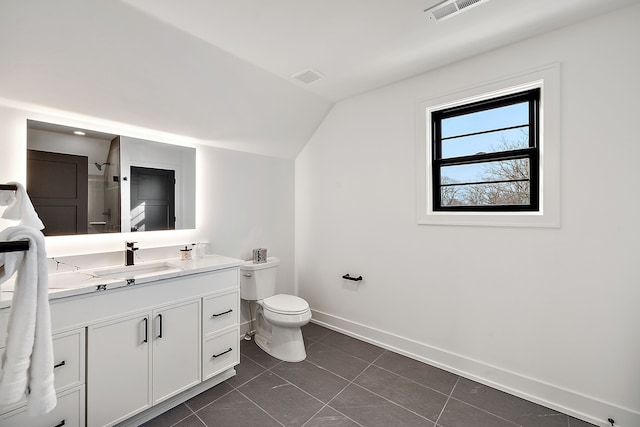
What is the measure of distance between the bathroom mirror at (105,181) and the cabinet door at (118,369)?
29.9 inches

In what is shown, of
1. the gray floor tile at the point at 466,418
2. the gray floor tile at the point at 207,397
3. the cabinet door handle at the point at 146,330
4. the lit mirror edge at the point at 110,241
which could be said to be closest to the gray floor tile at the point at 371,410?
the gray floor tile at the point at 466,418

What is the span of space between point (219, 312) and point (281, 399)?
28.8 inches

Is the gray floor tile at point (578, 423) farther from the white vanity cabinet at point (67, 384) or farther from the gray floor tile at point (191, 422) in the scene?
the white vanity cabinet at point (67, 384)

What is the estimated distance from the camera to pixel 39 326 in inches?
33.0

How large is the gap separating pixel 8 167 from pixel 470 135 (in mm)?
3100

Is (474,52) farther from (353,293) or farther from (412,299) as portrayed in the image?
(353,293)

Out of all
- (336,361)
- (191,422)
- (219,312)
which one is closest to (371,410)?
(336,361)

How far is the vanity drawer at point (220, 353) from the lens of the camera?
2.01 meters

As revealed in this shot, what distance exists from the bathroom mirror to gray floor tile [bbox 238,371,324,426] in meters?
1.39

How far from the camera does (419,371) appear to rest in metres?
2.31

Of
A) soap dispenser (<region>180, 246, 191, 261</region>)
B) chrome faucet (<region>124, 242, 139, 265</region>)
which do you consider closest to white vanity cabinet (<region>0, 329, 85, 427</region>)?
chrome faucet (<region>124, 242, 139, 265</region>)

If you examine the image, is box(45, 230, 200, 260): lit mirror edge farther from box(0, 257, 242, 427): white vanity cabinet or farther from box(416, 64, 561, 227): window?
box(416, 64, 561, 227): window

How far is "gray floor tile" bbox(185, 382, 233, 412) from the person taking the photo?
6.25ft

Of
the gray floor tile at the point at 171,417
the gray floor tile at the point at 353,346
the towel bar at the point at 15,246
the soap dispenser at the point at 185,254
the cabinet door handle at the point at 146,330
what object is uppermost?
the towel bar at the point at 15,246
